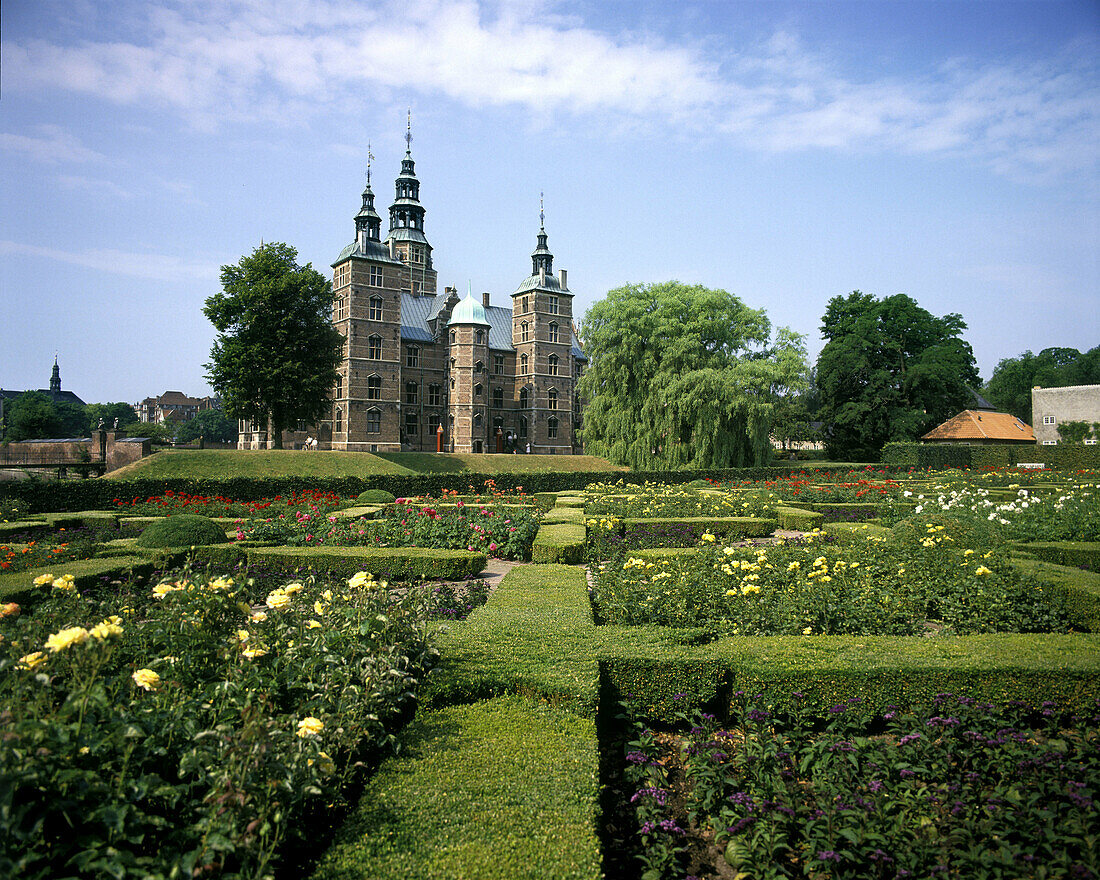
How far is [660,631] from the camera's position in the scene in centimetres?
630

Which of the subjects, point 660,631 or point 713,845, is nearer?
point 713,845

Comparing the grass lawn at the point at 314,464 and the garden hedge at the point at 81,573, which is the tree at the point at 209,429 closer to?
the grass lawn at the point at 314,464

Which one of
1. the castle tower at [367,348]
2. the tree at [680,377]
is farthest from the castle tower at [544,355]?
the tree at [680,377]

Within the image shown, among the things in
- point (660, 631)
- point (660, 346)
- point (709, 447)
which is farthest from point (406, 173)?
point (660, 631)

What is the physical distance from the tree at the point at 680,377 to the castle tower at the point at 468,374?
54.1 feet

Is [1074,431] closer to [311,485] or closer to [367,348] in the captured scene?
[311,485]

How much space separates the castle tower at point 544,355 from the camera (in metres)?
51.0

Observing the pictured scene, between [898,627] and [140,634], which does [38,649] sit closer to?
[140,634]

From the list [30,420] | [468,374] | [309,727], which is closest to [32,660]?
[309,727]

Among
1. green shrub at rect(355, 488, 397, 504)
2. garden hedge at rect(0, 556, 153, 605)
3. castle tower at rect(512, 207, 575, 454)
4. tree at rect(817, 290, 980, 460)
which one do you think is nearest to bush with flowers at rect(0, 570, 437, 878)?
garden hedge at rect(0, 556, 153, 605)

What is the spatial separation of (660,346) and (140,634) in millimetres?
28763

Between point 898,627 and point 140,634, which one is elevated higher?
point 140,634

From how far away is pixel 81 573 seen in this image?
8.02 meters

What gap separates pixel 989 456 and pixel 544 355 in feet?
96.2
